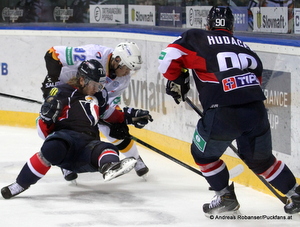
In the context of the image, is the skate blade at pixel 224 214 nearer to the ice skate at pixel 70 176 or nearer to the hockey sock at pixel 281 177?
the hockey sock at pixel 281 177

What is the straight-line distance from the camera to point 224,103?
124 inches

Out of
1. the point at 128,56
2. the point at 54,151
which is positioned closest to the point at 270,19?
the point at 128,56

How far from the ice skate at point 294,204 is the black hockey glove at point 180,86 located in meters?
0.78

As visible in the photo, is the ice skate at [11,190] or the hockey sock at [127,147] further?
the hockey sock at [127,147]

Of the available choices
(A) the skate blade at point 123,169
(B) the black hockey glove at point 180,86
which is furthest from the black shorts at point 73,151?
(B) the black hockey glove at point 180,86

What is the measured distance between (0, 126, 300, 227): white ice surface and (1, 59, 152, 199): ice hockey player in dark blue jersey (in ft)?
0.66

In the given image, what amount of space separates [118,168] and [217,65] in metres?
0.82

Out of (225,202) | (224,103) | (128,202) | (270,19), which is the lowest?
(128,202)

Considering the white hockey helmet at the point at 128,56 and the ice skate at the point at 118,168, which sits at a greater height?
the white hockey helmet at the point at 128,56

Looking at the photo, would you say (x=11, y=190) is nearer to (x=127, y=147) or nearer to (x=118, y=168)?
(x=118, y=168)

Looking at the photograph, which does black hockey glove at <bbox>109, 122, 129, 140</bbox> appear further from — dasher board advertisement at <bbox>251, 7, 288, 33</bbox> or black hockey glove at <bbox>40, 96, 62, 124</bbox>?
dasher board advertisement at <bbox>251, 7, 288, 33</bbox>

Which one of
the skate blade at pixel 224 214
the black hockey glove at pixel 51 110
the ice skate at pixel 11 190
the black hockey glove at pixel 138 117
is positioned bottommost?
the skate blade at pixel 224 214

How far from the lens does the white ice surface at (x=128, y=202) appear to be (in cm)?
342

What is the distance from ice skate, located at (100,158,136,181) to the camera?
355 cm
